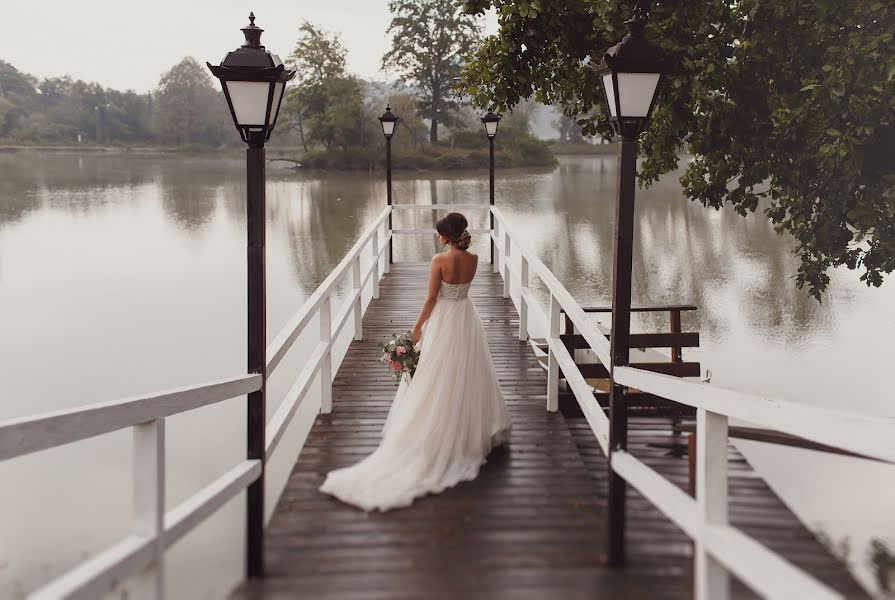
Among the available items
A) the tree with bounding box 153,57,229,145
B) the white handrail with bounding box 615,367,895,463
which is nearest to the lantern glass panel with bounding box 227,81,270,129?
the white handrail with bounding box 615,367,895,463

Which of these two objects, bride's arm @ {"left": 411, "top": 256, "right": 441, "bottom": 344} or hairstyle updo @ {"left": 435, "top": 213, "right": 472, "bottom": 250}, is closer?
hairstyle updo @ {"left": 435, "top": 213, "right": 472, "bottom": 250}

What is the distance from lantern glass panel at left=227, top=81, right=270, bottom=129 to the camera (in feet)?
13.9

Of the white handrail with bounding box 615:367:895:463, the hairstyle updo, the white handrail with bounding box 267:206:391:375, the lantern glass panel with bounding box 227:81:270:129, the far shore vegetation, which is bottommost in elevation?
the white handrail with bounding box 267:206:391:375

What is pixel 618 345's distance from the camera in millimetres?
4414

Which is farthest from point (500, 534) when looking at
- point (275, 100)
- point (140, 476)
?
point (275, 100)

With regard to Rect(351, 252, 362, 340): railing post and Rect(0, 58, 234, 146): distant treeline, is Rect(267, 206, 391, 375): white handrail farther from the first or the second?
Rect(0, 58, 234, 146): distant treeline

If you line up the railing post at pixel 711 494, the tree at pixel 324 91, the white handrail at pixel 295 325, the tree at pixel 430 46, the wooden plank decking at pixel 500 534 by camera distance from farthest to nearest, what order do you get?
the tree at pixel 430 46
the tree at pixel 324 91
the white handrail at pixel 295 325
the wooden plank decking at pixel 500 534
the railing post at pixel 711 494

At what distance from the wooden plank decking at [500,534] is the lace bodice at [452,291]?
1102mm

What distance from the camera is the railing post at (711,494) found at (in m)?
2.85

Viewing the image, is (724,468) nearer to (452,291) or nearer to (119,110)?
(452,291)

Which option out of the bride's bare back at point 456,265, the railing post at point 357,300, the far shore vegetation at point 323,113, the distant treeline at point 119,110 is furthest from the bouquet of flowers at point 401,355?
the distant treeline at point 119,110

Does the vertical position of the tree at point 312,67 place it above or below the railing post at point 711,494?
above

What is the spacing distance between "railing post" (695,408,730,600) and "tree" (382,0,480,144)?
2174 inches

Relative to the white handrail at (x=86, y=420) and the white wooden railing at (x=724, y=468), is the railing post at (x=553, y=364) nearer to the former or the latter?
the white wooden railing at (x=724, y=468)
